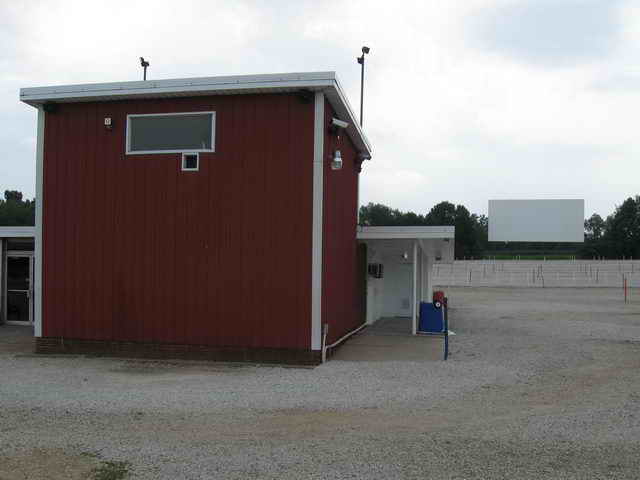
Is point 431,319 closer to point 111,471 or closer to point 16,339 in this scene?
point 16,339

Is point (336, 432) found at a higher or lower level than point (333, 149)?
lower

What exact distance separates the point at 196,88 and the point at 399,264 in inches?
380

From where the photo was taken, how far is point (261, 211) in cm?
1067

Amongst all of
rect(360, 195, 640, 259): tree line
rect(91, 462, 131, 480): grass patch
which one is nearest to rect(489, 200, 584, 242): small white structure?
rect(360, 195, 640, 259): tree line

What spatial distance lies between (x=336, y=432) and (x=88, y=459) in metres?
2.32

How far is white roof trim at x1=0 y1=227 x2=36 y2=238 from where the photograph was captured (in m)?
15.3

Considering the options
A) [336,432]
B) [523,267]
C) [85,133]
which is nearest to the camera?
[336,432]

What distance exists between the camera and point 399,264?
18594mm

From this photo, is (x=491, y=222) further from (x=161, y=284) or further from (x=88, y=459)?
(x=88, y=459)

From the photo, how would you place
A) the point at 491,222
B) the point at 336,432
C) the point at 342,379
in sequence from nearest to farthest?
the point at 336,432 → the point at 342,379 → the point at 491,222

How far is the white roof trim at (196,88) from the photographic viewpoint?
402 inches

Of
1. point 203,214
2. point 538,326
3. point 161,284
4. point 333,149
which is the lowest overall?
point 538,326

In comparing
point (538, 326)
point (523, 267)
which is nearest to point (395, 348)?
point (538, 326)

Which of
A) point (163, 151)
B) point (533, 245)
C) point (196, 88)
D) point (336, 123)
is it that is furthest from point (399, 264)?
point (533, 245)
